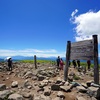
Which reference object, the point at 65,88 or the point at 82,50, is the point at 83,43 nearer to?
the point at 82,50

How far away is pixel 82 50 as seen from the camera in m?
13.8

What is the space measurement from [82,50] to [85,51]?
0.43 metres

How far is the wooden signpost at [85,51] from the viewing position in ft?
40.0

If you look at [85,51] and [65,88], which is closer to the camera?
[65,88]

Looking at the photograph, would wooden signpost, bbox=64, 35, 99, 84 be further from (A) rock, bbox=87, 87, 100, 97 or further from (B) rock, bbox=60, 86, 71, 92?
(B) rock, bbox=60, 86, 71, 92

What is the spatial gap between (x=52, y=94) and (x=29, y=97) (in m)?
1.64

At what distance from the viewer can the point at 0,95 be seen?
10547mm

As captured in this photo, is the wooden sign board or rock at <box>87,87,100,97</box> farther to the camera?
the wooden sign board

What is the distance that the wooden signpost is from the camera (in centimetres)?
1220

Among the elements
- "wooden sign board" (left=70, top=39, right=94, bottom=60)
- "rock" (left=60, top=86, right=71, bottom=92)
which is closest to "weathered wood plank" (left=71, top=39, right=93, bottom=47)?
"wooden sign board" (left=70, top=39, right=94, bottom=60)

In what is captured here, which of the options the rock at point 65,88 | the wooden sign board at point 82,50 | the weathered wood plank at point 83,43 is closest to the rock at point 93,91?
the rock at point 65,88

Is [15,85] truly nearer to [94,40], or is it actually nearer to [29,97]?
[29,97]

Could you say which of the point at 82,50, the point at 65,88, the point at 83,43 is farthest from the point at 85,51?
the point at 65,88

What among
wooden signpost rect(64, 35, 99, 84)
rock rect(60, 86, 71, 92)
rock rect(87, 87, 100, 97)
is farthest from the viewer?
wooden signpost rect(64, 35, 99, 84)
